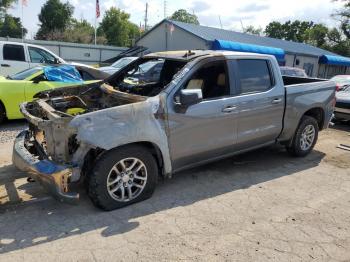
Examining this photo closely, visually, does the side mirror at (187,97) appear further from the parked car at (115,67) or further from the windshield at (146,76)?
the parked car at (115,67)

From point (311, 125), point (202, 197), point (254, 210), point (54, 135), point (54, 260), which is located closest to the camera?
point (54, 260)

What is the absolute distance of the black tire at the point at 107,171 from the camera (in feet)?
13.2

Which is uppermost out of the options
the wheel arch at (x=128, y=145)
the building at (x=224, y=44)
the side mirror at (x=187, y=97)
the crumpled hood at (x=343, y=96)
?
the building at (x=224, y=44)

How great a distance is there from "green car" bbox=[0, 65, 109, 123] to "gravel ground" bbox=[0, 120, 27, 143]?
0.20 metres

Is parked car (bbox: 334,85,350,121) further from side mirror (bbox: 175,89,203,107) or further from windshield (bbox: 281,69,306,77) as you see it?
side mirror (bbox: 175,89,203,107)

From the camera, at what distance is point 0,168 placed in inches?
218

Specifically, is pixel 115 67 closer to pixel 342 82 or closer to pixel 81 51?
pixel 342 82

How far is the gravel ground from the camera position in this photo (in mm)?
7292

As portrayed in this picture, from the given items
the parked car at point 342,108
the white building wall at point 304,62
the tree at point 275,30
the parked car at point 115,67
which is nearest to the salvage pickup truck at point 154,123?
the parked car at point 342,108

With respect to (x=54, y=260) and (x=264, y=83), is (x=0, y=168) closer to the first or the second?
(x=54, y=260)

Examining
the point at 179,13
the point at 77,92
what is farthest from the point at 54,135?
the point at 179,13

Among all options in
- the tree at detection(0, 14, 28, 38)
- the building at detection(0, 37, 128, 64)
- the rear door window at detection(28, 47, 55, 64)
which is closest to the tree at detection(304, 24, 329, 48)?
the building at detection(0, 37, 128, 64)

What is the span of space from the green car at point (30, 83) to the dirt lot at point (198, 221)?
2.72 m

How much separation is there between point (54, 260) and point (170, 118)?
2045mm
